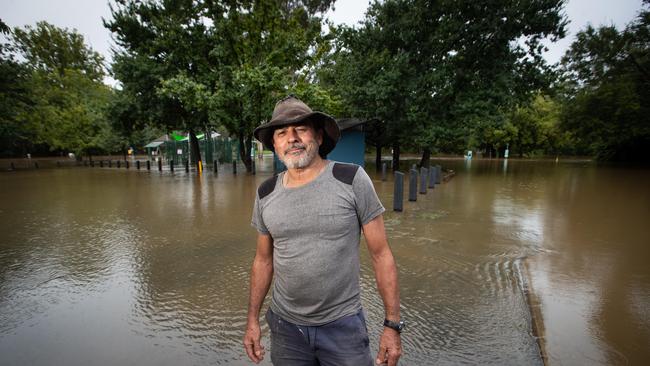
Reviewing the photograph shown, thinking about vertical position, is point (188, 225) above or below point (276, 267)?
below

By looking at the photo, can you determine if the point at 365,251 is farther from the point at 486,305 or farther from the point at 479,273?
the point at 486,305

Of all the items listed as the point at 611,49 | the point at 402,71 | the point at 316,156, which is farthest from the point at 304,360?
the point at 611,49

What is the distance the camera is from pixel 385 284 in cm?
179

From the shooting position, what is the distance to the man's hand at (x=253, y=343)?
196cm

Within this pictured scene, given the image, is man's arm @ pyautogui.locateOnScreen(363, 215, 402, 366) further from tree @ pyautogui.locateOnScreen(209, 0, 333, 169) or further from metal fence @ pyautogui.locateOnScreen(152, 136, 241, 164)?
metal fence @ pyautogui.locateOnScreen(152, 136, 241, 164)

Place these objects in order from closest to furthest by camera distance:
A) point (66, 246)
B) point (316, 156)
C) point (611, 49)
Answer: point (316, 156) < point (66, 246) < point (611, 49)

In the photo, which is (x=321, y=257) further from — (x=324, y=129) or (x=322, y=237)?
(x=324, y=129)

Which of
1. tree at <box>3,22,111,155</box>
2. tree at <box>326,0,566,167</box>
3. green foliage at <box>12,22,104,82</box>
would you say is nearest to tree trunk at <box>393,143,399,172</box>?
tree at <box>326,0,566,167</box>

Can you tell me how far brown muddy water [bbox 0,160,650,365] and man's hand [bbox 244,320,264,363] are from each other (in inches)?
41.1

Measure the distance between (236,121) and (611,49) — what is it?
2716 cm

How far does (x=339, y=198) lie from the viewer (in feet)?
5.61

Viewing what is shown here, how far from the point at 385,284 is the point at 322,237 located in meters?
0.45

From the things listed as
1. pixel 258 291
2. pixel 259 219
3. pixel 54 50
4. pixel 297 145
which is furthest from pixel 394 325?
pixel 54 50

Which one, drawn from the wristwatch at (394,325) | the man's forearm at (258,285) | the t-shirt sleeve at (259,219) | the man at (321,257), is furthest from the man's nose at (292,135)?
the wristwatch at (394,325)
